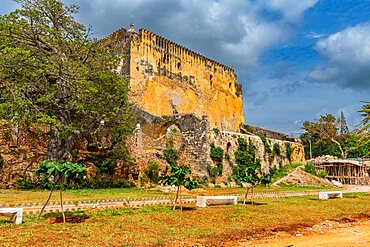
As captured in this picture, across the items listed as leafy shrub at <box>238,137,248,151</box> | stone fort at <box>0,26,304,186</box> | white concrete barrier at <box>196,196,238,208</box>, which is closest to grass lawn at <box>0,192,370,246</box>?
white concrete barrier at <box>196,196,238,208</box>

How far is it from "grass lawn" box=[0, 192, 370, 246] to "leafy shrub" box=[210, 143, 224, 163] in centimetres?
1293

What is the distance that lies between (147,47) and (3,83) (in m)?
18.3

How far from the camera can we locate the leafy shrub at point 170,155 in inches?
952

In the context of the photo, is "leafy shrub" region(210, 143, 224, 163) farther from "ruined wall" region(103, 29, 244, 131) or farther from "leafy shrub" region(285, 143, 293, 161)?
"leafy shrub" region(285, 143, 293, 161)

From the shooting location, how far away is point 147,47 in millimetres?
34156

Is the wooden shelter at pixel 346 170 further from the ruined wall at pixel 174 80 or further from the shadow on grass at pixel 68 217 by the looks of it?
the shadow on grass at pixel 68 217

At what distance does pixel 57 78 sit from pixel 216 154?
12118mm

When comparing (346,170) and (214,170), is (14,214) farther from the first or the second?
(346,170)

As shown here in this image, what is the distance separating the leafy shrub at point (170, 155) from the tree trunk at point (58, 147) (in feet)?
22.2

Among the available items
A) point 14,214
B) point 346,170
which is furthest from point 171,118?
point 346,170

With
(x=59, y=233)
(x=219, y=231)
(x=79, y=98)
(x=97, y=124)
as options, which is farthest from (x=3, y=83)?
(x=219, y=231)

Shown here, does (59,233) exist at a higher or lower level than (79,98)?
lower

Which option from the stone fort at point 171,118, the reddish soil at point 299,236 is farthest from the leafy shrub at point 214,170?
the reddish soil at point 299,236

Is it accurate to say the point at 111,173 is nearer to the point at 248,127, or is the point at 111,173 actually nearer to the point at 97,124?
the point at 97,124
